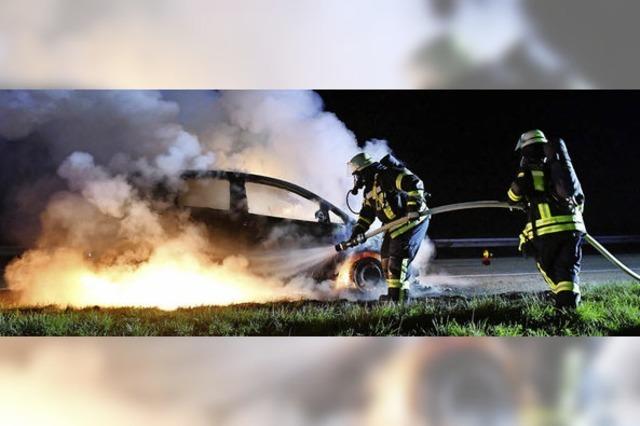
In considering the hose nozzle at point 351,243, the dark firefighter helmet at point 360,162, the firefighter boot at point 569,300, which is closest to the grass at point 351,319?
the firefighter boot at point 569,300

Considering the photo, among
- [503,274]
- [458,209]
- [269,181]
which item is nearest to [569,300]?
[503,274]

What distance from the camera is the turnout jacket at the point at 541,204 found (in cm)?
291

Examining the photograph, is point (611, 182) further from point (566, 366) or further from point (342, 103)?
point (342, 103)

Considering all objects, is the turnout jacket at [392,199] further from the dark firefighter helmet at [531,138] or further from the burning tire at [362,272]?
the dark firefighter helmet at [531,138]

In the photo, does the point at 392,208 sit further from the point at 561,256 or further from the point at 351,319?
the point at 561,256

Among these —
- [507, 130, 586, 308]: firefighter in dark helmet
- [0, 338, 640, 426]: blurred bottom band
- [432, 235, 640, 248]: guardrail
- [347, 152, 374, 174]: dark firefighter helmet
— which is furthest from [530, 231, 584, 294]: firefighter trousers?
[347, 152, 374, 174]: dark firefighter helmet

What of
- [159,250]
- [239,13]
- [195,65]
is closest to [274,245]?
[159,250]

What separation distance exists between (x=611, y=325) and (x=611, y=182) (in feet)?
2.27

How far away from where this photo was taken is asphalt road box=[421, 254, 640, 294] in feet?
9.65

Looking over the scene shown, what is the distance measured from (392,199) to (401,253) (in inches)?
10.6

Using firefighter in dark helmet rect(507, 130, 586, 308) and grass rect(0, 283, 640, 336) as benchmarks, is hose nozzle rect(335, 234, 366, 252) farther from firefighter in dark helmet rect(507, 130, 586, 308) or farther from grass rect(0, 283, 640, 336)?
firefighter in dark helmet rect(507, 130, 586, 308)

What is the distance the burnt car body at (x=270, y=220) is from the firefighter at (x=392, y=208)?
7 cm

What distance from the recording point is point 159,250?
9.77 feet

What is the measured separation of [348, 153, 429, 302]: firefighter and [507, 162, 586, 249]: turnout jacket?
47 centimetres
